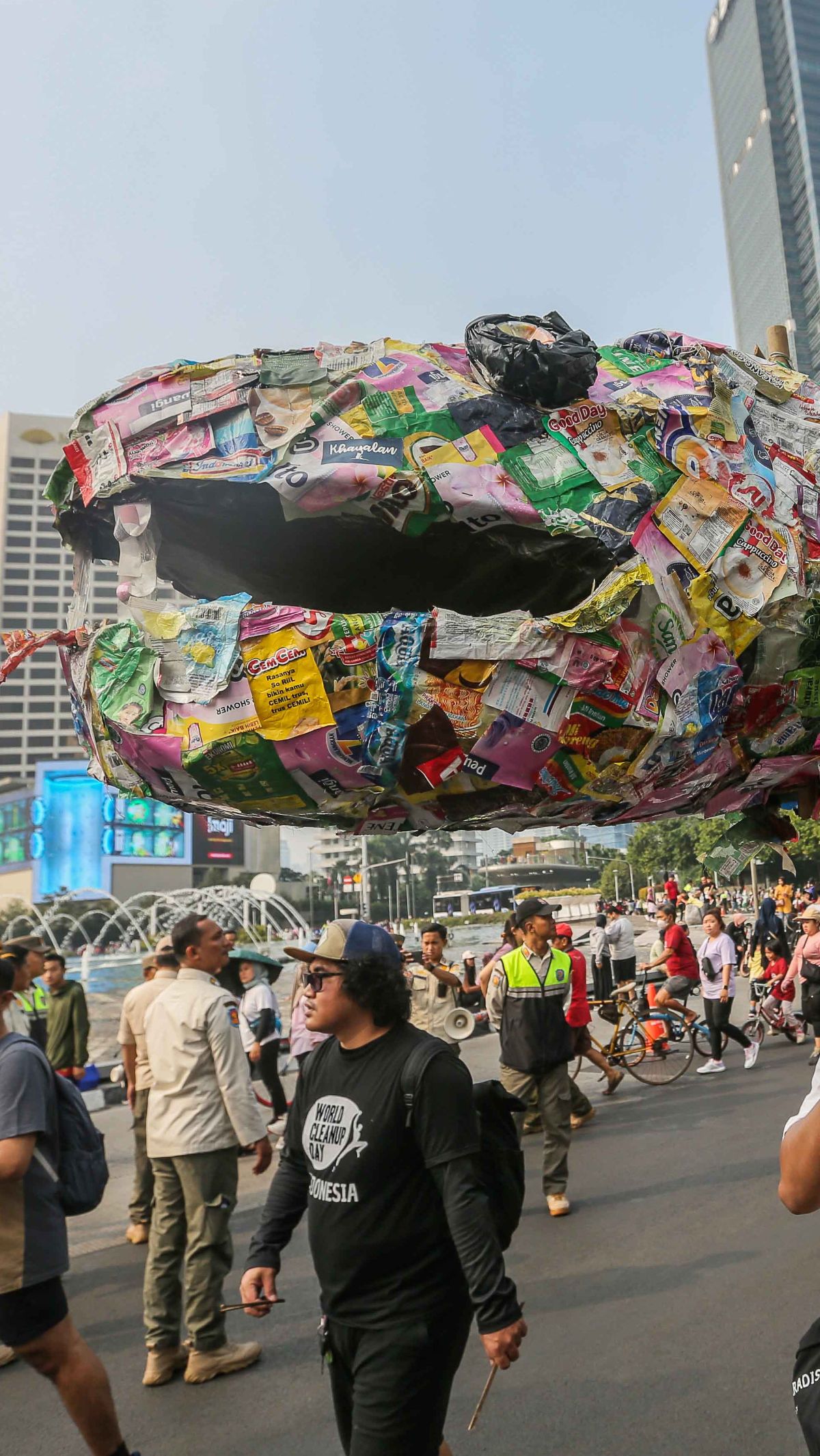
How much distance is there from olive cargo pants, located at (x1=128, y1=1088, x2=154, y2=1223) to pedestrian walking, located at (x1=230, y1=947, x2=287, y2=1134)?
197 cm

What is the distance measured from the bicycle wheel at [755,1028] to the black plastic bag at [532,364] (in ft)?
33.5

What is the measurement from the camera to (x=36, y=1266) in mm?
2918

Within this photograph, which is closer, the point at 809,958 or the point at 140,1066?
the point at 140,1066

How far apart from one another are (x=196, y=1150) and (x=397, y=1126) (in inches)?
73.9

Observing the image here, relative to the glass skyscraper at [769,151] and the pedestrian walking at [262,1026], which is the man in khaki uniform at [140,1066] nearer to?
the pedestrian walking at [262,1026]

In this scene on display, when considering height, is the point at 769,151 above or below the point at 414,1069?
above

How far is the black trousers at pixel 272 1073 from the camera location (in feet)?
26.6

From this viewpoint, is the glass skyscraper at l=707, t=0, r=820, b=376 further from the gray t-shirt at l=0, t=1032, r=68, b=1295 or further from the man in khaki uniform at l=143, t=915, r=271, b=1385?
the gray t-shirt at l=0, t=1032, r=68, b=1295

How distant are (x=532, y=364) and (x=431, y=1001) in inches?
258

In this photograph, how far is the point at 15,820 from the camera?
77062mm

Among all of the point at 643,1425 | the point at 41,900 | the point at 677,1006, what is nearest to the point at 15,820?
the point at 41,900

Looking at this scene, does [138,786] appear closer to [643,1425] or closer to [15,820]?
[643,1425]

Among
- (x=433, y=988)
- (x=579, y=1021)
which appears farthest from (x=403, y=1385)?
(x=579, y=1021)

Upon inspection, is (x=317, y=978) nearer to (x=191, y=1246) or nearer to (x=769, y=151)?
(x=191, y=1246)
